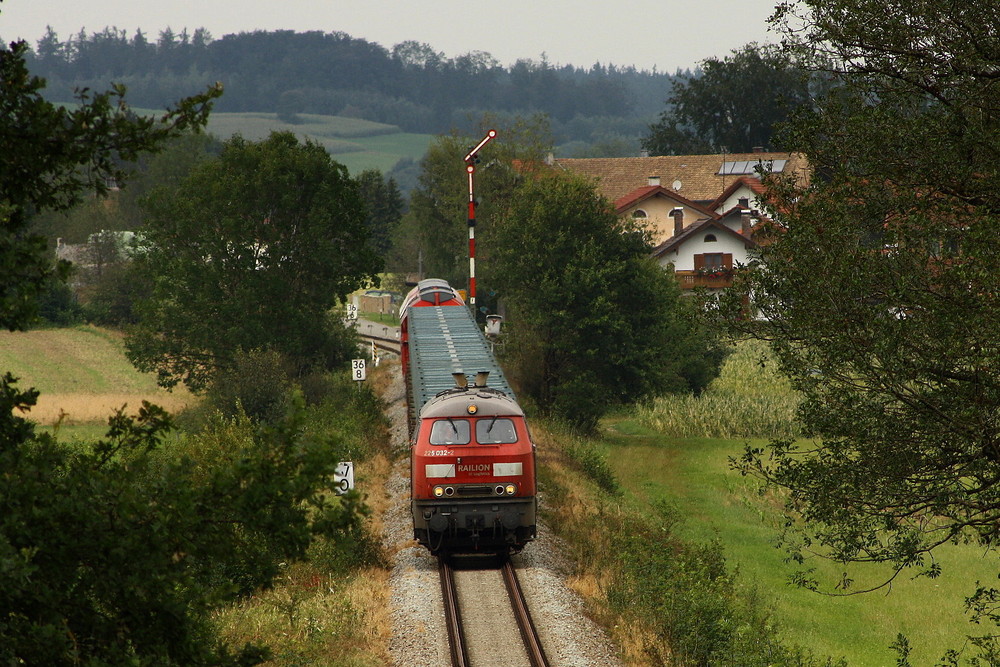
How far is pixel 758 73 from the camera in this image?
95312mm

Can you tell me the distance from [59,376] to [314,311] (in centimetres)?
2187

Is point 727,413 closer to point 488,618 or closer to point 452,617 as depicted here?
point 488,618

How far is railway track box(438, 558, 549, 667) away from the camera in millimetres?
14023

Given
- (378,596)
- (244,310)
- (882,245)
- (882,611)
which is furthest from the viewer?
(244,310)

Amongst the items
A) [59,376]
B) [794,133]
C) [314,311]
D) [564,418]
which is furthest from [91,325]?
[794,133]

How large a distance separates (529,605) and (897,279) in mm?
7866

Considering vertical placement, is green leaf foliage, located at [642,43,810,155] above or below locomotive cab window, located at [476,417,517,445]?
above

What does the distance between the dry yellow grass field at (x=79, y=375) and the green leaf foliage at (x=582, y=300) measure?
15.7 m

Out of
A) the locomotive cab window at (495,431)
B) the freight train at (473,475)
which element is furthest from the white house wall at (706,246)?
the locomotive cab window at (495,431)

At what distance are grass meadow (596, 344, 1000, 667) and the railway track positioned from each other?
154 inches

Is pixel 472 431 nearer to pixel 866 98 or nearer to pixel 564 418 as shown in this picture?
pixel 866 98

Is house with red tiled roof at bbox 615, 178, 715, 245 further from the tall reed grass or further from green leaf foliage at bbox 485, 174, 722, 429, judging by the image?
green leaf foliage at bbox 485, 174, 722, 429

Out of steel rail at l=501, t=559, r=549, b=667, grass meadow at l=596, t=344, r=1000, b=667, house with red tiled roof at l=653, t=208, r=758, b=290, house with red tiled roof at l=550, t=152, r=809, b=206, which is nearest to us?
steel rail at l=501, t=559, r=549, b=667

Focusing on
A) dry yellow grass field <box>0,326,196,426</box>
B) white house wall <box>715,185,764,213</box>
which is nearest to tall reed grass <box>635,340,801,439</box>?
dry yellow grass field <box>0,326,196,426</box>
